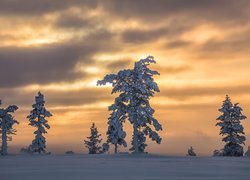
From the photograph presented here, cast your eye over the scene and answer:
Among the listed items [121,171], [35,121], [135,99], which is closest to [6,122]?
[35,121]

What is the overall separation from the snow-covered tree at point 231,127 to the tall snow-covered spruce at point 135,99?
14.0 meters

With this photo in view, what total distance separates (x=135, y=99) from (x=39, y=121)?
23.6m

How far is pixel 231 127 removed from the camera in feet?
205

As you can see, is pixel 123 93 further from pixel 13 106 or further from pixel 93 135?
pixel 93 135

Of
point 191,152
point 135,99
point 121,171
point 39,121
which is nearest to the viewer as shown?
point 121,171

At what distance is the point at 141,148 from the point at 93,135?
74.1 ft

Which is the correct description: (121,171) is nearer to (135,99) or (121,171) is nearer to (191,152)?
(135,99)

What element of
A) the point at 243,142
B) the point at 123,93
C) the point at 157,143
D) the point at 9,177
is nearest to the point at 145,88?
the point at 123,93

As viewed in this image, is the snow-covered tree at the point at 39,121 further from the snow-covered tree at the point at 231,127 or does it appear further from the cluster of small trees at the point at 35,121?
the snow-covered tree at the point at 231,127

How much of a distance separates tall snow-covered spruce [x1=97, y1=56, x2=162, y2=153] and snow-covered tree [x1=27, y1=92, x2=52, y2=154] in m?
19.6

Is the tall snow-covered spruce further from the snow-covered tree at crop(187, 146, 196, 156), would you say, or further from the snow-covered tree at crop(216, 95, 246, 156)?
the snow-covered tree at crop(187, 146, 196, 156)

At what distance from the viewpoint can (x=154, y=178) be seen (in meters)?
13.8

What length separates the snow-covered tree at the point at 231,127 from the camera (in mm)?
62219

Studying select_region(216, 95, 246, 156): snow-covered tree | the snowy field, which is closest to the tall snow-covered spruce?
select_region(216, 95, 246, 156): snow-covered tree
